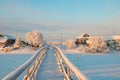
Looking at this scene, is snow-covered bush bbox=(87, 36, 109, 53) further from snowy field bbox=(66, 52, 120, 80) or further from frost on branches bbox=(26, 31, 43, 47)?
frost on branches bbox=(26, 31, 43, 47)

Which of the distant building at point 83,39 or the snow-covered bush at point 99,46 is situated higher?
the distant building at point 83,39

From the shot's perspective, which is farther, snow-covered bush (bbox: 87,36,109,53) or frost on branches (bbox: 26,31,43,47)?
frost on branches (bbox: 26,31,43,47)

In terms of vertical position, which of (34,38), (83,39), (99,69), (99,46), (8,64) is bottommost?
(99,69)

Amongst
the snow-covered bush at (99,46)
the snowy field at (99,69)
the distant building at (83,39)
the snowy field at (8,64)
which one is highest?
the distant building at (83,39)

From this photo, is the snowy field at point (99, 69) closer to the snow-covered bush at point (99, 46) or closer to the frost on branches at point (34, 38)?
the snow-covered bush at point (99, 46)

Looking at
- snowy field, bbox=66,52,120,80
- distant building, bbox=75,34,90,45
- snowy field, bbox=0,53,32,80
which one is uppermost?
→ distant building, bbox=75,34,90,45

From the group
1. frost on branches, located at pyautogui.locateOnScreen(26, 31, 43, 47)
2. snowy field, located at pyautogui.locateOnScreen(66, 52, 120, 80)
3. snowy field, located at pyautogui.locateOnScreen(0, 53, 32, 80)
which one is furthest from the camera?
frost on branches, located at pyautogui.locateOnScreen(26, 31, 43, 47)

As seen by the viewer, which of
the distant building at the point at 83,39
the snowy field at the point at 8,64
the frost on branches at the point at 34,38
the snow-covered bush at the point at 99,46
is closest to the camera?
the snowy field at the point at 8,64

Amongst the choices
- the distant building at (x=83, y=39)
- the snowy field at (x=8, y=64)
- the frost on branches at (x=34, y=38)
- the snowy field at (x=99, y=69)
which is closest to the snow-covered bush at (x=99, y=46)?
the distant building at (x=83, y=39)

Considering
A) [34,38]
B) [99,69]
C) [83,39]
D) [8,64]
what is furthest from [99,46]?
[34,38]

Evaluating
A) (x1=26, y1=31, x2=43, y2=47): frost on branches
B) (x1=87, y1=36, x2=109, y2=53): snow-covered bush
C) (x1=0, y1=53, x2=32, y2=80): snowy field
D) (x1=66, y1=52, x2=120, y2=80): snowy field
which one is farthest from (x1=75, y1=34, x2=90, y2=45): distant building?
(x1=66, y1=52, x2=120, y2=80): snowy field

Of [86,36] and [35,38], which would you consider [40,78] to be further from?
[35,38]

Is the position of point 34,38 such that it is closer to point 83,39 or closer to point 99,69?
point 83,39

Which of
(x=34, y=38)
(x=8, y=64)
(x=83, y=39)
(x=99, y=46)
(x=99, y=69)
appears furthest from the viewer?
(x=34, y=38)
